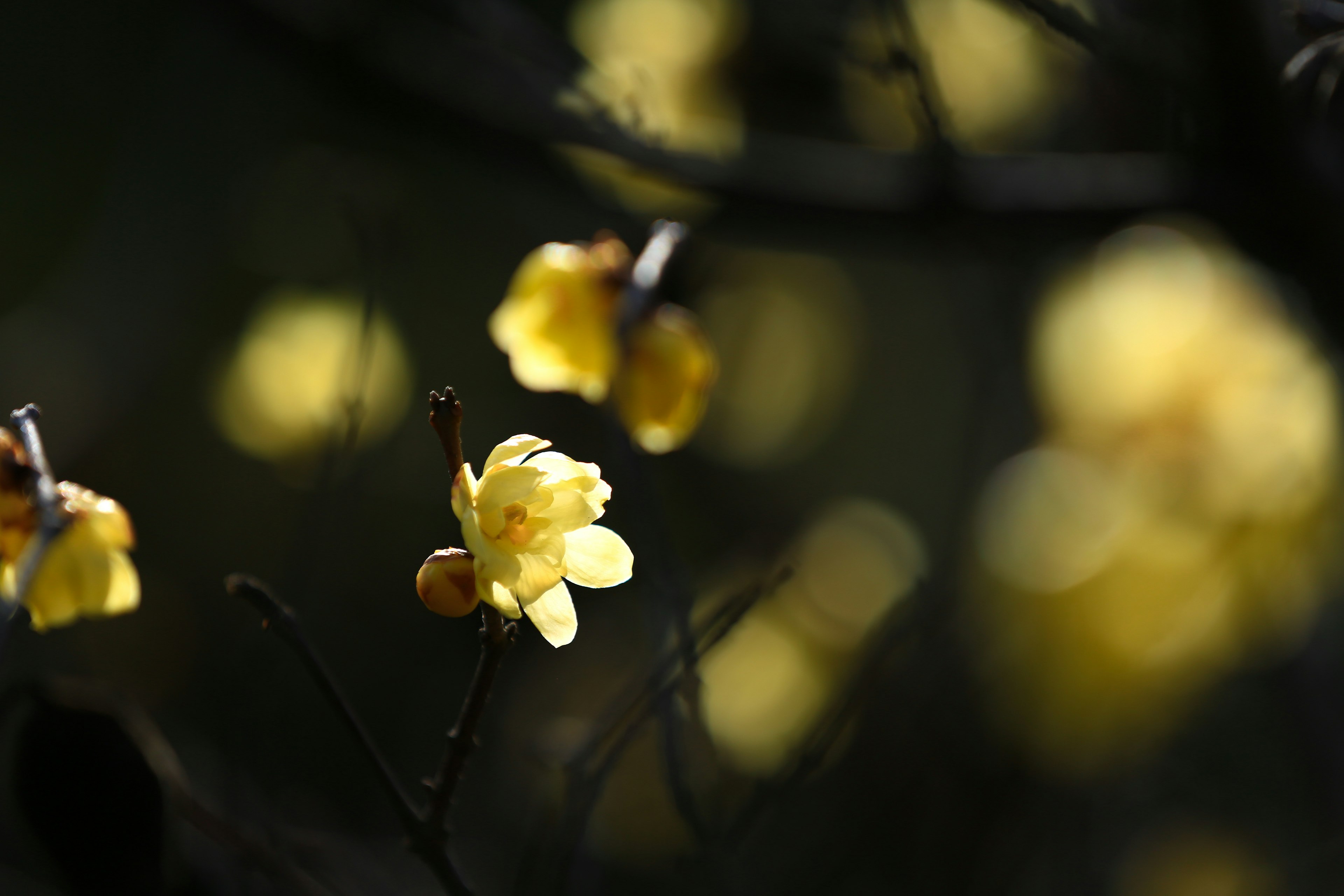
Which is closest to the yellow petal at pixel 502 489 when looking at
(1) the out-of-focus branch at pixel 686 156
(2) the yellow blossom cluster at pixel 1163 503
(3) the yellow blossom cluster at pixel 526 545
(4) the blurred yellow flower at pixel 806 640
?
(3) the yellow blossom cluster at pixel 526 545

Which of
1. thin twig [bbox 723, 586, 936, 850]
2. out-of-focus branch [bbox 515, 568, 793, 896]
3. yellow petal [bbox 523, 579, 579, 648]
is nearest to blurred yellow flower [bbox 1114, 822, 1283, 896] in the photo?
thin twig [bbox 723, 586, 936, 850]

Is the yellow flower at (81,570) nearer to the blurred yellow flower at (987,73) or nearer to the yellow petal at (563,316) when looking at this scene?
the yellow petal at (563,316)

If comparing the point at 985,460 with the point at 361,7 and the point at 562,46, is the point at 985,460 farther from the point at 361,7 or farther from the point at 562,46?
the point at 361,7

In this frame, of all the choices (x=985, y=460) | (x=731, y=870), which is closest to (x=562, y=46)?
(x=731, y=870)

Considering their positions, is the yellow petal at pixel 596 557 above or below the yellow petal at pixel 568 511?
below

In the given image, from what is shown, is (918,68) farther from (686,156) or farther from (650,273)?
(650,273)

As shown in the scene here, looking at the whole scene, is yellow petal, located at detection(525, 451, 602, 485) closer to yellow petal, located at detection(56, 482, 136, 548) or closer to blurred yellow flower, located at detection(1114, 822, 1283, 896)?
yellow petal, located at detection(56, 482, 136, 548)

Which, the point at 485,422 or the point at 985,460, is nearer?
the point at 985,460
